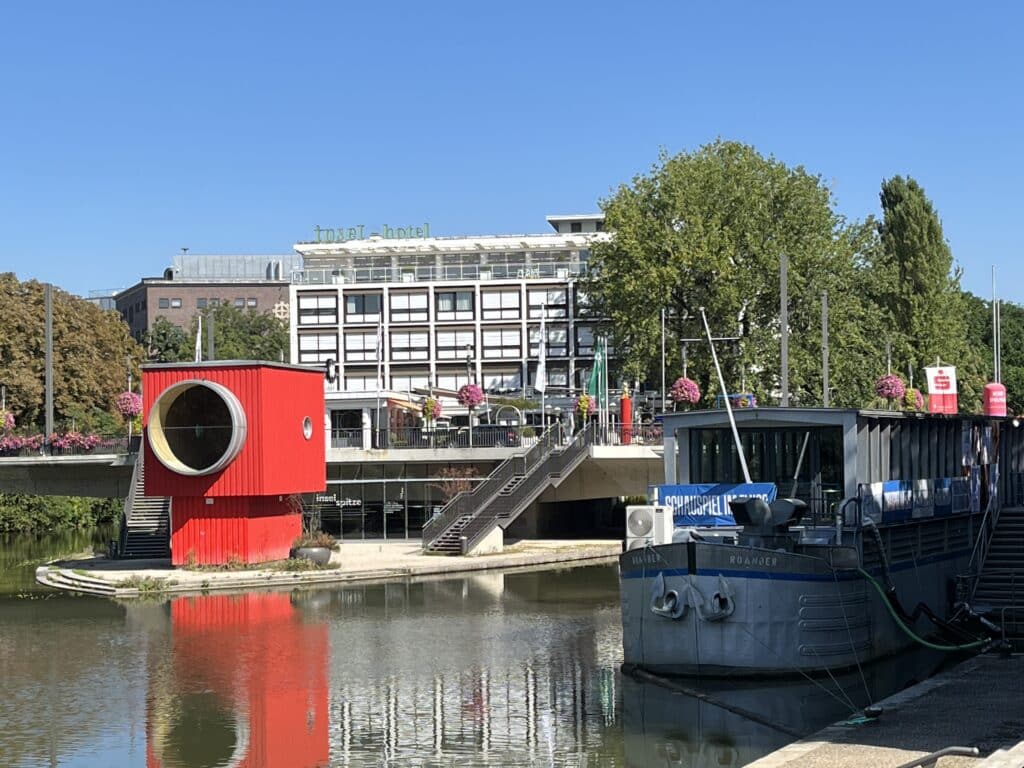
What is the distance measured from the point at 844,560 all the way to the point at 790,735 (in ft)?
20.1

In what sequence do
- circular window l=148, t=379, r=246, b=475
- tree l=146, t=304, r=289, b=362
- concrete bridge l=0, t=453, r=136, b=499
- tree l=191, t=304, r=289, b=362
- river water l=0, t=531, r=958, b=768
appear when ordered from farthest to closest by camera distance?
tree l=191, t=304, r=289, b=362
tree l=146, t=304, r=289, b=362
concrete bridge l=0, t=453, r=136, b=499
circular window l=148, t=379, r=246, b=475
river water l=0, t=531, r=958, b=768

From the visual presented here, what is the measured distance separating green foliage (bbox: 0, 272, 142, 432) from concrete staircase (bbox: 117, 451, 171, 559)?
26.4 m

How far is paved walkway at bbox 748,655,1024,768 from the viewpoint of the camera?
1889 centimetres

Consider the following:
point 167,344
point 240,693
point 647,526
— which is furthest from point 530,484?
point 167,344

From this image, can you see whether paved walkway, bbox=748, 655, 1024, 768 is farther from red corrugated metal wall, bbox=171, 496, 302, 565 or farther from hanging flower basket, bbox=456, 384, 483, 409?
hanging flower basket, bbox=456, 384, 483, 409

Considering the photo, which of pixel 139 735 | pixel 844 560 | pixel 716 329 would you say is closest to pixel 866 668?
pixel 844 560

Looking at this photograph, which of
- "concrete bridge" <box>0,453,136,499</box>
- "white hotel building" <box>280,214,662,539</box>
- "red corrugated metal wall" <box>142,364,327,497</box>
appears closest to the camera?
"red corrugated metal wall" <box>142,364,327,497</box>

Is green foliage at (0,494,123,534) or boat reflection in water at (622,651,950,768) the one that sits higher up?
green foliage at (0,494,123,534)

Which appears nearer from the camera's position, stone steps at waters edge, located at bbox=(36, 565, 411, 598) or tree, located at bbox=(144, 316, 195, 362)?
stone steps at waters edge, located at bbox=(36, 565, 411, 598)

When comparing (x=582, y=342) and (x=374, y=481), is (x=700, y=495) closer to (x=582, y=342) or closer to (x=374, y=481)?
(x=374, y=481)

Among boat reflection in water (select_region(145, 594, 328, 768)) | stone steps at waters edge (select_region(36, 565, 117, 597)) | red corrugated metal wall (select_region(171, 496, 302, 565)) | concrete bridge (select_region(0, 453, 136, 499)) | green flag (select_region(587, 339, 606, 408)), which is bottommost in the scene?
boat reflection in water (select_region(145, 594, 328, 768))

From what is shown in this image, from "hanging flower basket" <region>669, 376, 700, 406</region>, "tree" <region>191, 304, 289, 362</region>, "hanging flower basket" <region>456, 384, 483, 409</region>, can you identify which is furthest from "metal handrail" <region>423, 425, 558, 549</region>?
"tree" <region>191, 304, 289, 362</region>

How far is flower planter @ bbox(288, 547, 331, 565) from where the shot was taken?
50.2 meters

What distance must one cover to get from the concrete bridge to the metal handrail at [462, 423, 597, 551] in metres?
14.2
